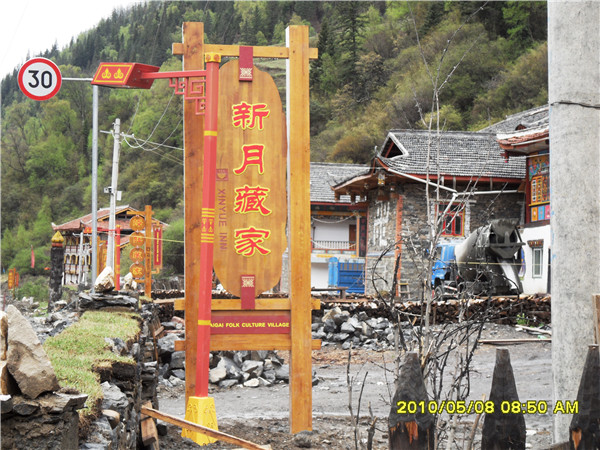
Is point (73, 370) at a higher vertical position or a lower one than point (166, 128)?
lower

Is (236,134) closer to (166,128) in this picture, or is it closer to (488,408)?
(488,408)

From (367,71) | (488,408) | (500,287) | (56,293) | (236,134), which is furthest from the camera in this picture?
(367,71)

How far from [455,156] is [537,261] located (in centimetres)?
577

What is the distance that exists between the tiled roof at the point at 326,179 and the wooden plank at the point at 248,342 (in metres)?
26.7

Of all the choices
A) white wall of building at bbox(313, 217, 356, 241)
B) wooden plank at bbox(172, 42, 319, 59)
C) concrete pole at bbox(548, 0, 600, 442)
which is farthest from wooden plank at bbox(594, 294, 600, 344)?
white wall of building at bbox(313, 217, 356, 241)

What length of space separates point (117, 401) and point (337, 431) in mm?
4208

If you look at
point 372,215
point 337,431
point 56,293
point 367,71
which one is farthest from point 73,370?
point 367,71

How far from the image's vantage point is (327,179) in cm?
3650

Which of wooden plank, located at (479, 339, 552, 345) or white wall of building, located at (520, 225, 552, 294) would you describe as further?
white wall of building, located at (520, 225, 552, 294)

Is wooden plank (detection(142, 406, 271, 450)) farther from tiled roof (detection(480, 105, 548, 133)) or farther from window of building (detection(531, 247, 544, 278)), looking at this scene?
window of building (detection(531, 247, 544, 278))

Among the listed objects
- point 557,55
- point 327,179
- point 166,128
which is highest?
point 166,128

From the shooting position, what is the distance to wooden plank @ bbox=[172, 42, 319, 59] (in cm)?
661

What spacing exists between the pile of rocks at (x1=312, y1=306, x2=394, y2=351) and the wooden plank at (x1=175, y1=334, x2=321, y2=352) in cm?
973
